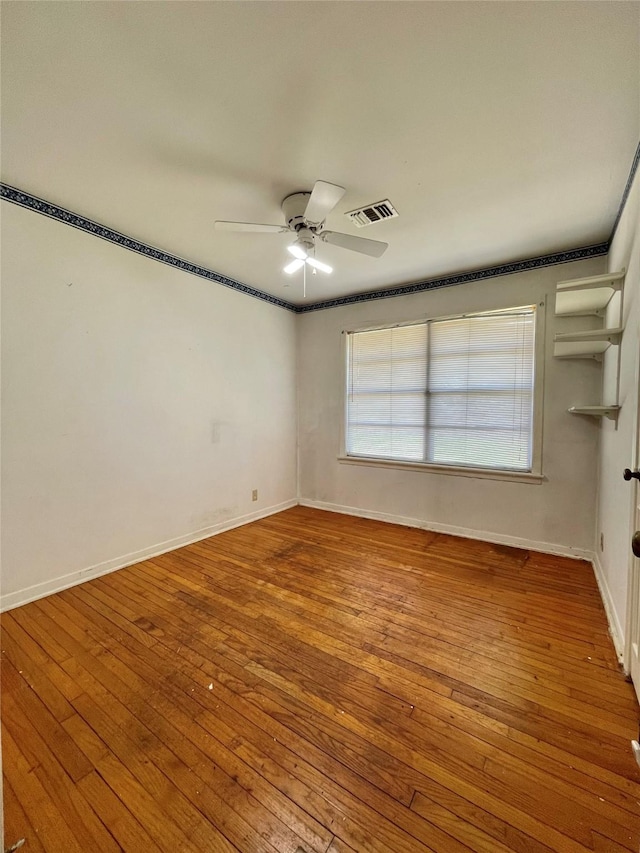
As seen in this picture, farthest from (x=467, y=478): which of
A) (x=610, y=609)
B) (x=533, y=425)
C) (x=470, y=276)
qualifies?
(x=470, y=276)

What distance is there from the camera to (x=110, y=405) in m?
2.68

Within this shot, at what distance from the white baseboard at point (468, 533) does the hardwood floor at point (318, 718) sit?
0.46 m

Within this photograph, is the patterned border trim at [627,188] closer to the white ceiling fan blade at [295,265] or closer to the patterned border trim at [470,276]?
the patterned border trim at [470,276]

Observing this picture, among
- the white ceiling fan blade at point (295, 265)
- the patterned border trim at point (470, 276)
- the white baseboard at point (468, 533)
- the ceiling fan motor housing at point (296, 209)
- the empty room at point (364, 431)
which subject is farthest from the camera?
the white baseboard at point (468, 533)

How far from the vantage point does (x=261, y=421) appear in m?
4.07

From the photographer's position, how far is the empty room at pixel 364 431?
1.18m

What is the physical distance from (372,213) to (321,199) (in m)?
0.67

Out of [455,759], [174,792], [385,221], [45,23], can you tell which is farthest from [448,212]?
[174,792]

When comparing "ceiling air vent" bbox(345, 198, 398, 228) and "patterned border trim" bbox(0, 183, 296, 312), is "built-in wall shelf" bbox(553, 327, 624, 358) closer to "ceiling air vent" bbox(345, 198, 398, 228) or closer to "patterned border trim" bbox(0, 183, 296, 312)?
"ceiling air vent" bbox(345, 198, 398, 228)

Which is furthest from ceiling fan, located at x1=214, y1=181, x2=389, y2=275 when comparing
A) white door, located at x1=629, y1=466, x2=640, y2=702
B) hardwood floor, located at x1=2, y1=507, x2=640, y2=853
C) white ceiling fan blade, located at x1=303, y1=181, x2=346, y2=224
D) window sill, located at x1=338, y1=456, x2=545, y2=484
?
hardwood floor, located at x1=2, y1=507, x2=640, y2=853

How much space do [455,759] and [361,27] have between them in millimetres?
2732

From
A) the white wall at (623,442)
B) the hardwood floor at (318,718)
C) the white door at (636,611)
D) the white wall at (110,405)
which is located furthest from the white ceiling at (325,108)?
the hardwood floor at (318,718)

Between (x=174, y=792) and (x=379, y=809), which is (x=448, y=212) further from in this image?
(x=174, y=792)

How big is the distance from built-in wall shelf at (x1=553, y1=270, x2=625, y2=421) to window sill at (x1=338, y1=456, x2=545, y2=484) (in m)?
0.79
